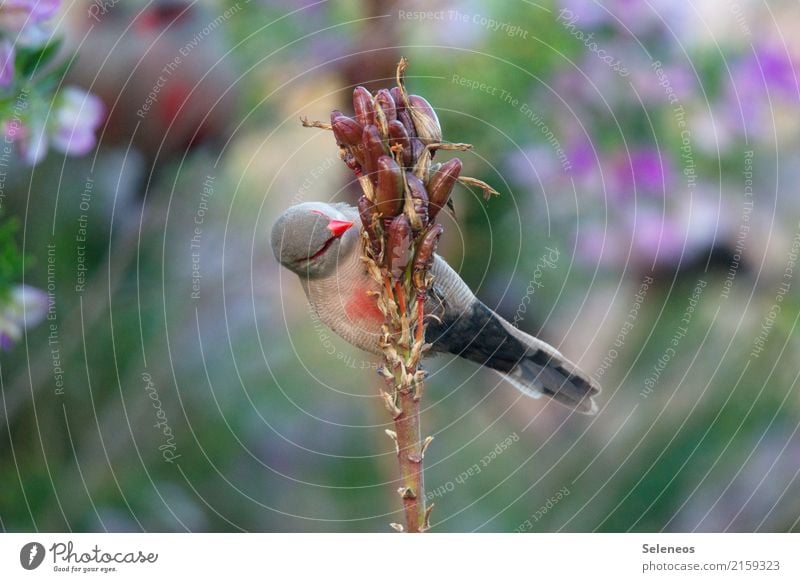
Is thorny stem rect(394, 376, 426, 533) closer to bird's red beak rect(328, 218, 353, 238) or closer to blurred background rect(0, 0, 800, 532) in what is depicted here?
bird's red beak rect(328, 218, 353, 238)

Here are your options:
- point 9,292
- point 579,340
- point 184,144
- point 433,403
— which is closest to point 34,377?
point 9,292

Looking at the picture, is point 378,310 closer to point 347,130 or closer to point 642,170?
point 347,130

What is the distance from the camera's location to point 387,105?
0.78 metres

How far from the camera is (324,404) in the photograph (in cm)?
143

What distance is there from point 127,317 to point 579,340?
2.06 feet

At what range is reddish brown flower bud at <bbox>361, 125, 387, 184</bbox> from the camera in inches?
29.7

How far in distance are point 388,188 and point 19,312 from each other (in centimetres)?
80

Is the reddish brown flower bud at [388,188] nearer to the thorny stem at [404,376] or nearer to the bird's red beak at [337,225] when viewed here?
the thorny stem at [404,376]

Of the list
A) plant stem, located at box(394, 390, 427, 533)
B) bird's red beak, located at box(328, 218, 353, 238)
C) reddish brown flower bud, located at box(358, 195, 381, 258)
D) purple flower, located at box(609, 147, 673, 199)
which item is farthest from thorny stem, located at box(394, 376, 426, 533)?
purple flower, located at box(609, 147, 673, 199)

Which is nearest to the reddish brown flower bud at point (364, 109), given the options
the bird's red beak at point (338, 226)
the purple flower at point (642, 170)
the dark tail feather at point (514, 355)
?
the bird's red beak at point (338, 226)

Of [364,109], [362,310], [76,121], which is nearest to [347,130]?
[364,109]

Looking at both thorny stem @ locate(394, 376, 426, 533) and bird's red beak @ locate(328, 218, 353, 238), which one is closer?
thorny stem @ locate(394, 376, 426, 533)

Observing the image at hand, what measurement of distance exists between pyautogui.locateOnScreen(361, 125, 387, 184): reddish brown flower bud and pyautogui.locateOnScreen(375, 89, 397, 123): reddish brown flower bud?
0.02 metres

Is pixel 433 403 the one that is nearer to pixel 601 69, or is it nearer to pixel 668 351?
pixel 668 351
